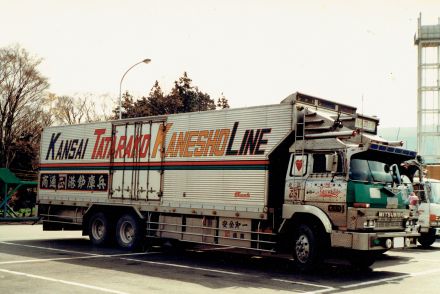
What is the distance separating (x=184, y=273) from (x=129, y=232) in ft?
16.1

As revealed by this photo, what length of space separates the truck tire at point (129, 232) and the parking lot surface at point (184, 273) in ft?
1.34

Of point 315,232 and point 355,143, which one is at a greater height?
point 355,143

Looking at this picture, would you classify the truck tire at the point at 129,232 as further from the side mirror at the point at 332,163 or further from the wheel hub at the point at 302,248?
the side mirror at the point at 332,163

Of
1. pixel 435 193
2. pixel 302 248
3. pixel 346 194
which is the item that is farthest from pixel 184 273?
pixel 435 193

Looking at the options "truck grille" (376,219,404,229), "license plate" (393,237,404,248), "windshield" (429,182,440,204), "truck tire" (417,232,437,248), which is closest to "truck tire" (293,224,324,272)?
"truck grille" (376,219,404,229)

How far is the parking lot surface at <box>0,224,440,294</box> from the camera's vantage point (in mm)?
10000

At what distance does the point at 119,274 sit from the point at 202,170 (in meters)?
3.97

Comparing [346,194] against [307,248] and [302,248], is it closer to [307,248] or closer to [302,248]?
[307,248]

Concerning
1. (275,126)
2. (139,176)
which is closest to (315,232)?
(275,126)

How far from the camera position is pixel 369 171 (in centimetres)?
1212

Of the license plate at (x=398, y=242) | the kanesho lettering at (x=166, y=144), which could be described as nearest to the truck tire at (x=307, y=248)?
the license plate at (x=398, y=242)

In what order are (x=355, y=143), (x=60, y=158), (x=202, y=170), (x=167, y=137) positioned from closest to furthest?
(x=355, y=143)
(x=202, y=170)
(x=167, y=137)
(x=60, y=158)

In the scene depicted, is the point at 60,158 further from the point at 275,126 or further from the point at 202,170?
the point at 275,126

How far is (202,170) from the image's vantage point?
562 inches
